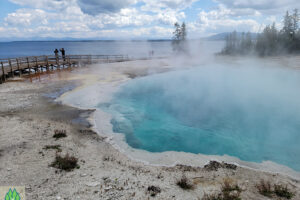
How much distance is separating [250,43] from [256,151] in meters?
Result: 50.9

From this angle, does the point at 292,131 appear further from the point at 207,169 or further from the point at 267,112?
the point at 207,169

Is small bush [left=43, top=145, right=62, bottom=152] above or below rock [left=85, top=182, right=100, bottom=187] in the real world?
above

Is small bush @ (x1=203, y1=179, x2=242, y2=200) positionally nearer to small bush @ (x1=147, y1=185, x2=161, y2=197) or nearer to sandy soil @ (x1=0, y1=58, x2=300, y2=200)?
sandy soil @ (x1=0, y1=58, x2=300, y2=200)

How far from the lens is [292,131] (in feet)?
34.1

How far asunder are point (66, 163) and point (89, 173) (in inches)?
31.2

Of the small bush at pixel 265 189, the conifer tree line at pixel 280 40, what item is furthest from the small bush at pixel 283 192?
the conifer tree line at pixel 280 40

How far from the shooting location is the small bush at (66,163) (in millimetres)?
5815

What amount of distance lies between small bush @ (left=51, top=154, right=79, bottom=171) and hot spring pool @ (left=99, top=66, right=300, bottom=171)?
2.84 metres

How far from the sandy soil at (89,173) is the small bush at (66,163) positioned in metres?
0.16

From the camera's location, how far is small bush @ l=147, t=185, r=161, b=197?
192 inches

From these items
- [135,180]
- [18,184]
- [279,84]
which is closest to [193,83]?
[279,84]

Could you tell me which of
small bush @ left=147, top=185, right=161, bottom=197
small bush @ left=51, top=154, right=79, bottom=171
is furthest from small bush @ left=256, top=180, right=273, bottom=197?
small bush @ left=51, top=154, right=79, bottom=171

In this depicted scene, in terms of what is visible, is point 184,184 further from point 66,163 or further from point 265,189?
point 66,163

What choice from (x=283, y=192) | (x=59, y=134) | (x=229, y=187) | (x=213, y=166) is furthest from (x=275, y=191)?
(x=59, y=134)
